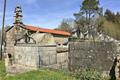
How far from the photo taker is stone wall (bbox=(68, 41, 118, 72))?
56.3 feet

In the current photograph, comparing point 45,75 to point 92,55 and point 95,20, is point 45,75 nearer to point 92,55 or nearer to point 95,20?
point 92,55

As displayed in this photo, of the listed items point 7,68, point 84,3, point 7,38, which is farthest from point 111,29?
point 7,68

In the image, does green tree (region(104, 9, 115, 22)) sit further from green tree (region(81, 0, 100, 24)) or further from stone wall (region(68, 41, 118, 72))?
stone wall (region(68, 41, 118, 72))

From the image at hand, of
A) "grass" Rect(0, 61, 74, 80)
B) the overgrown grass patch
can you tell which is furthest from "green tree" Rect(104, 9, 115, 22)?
the overgrown grass patch

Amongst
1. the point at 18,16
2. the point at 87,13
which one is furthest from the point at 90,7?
the point at 18,16

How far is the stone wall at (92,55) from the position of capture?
1716cm

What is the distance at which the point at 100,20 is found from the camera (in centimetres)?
5859

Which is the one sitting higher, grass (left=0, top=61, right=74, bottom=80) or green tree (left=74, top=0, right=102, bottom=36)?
green tree (left=74, top=0, right=102, bottom=36)

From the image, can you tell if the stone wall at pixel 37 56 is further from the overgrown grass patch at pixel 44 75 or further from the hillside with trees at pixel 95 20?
the hillside with trees at pixel 95 20

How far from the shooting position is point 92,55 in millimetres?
17875

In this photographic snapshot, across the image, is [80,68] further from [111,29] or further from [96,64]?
[111,29]

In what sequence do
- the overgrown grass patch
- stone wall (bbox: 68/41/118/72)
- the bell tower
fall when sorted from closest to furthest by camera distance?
the overgrown grass patch < stone wall (bbox: 68/41/118/72) < the bell tower

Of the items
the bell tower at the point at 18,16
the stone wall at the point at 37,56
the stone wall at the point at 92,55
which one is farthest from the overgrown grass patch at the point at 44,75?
the bell tower at the point at 18,16

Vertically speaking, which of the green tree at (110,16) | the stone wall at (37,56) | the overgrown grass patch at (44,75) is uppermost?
the green tree at (110,16)
